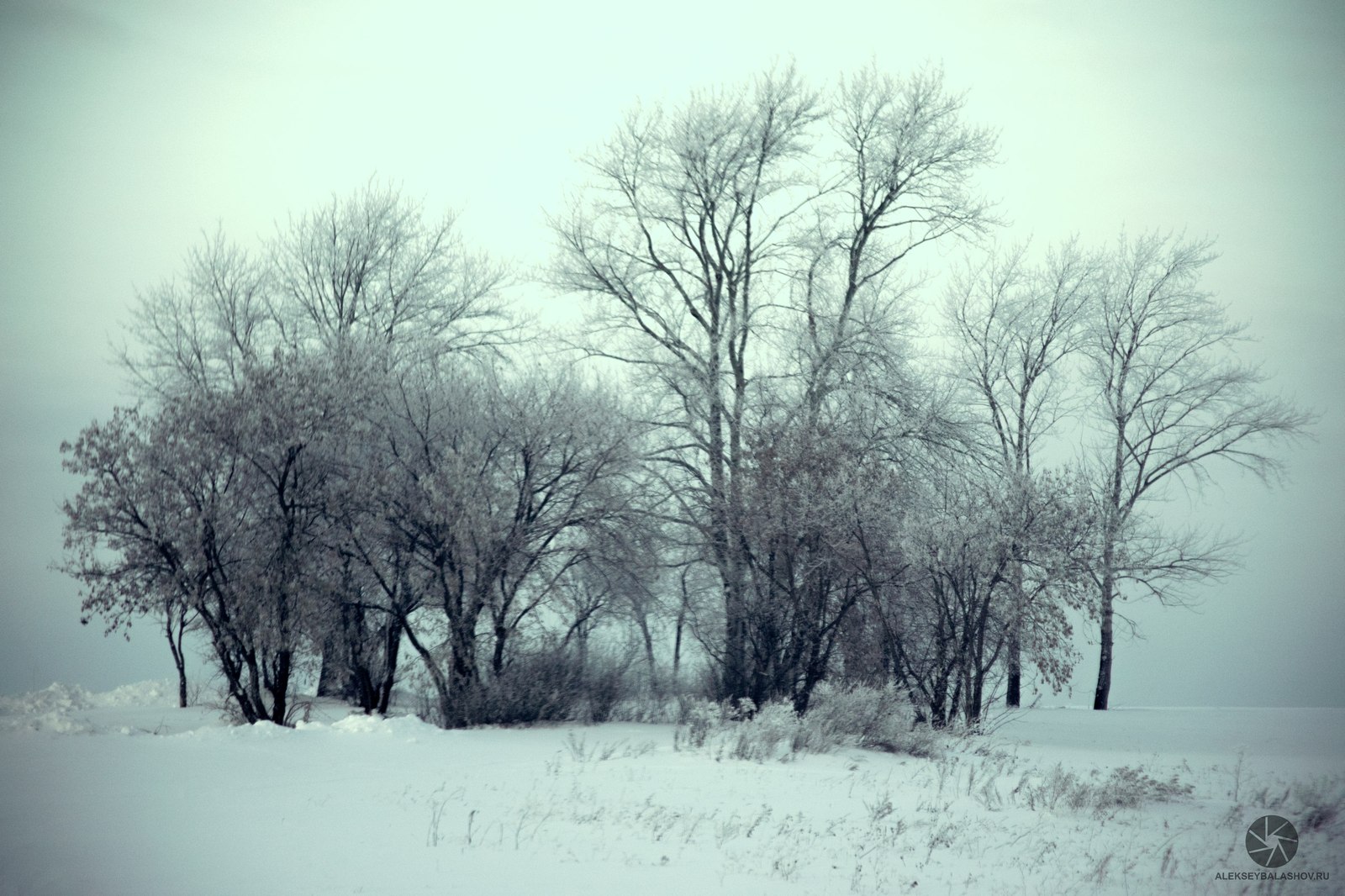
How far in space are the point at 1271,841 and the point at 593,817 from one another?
5597 mm

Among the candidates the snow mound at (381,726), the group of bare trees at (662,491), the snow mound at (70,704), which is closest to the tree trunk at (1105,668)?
the group of bare trees at (662,491)

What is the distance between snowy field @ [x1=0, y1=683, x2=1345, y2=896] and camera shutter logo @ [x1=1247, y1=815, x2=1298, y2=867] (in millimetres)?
141

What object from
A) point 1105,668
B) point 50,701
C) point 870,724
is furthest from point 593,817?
point 1105,668

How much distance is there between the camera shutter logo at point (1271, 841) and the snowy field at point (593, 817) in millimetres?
141

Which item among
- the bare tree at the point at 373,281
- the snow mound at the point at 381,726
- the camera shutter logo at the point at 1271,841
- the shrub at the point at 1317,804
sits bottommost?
the snow mound at the point at 381,726

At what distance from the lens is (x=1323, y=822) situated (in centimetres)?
861

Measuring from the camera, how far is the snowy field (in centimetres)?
630

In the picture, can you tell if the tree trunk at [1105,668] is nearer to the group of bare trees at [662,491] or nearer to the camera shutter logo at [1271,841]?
the group of bare trees at [662,491]

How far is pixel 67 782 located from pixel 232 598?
5.12m

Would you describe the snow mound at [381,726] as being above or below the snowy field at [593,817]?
below

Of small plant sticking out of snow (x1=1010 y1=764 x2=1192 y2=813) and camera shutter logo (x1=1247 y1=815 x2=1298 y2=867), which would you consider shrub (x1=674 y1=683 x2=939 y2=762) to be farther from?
camera shutter logo (x1=1247 y1=815 x2=1298 y2=867)

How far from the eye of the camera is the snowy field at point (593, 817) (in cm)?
630

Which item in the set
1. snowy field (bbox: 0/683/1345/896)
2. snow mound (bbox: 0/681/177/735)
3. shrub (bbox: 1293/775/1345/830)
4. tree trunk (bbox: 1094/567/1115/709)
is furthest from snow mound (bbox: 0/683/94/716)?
tree trunk (bbox: 1094/567/1115/709)

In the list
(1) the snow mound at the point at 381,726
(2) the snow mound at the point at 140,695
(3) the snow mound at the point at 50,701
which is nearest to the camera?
(1) the snow mound at the point at 381,726
